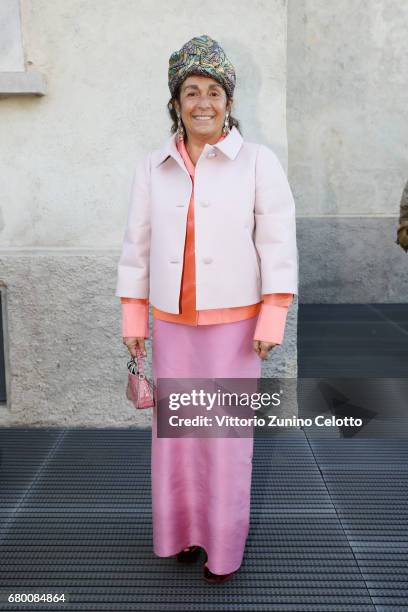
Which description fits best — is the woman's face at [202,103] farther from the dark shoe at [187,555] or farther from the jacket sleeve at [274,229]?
the dark shoe at [187,555]

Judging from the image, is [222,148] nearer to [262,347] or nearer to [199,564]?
[262,347]

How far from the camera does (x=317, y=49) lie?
24.8ft

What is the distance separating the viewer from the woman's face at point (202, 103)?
→ 2.16 metres

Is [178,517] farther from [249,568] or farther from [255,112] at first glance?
[255,112]

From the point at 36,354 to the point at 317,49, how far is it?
18.0 feet

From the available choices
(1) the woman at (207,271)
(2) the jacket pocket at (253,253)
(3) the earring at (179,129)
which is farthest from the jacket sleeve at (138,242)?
(2) the jacket pocket at (253,253)

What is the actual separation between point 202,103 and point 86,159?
1.76 meters

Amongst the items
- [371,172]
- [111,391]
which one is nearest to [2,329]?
[111,391]

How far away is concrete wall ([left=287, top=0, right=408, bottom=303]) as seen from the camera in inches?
296

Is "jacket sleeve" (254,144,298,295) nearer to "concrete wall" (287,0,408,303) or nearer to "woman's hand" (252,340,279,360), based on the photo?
"woman's hand" (252,340,279,360)

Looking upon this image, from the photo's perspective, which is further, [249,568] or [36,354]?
[36,354]

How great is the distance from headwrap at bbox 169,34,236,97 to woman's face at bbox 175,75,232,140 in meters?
0.02

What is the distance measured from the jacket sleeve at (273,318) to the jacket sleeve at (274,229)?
4 centimetres

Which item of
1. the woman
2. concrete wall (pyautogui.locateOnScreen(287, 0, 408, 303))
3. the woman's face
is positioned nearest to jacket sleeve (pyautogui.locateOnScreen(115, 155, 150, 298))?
the woman
